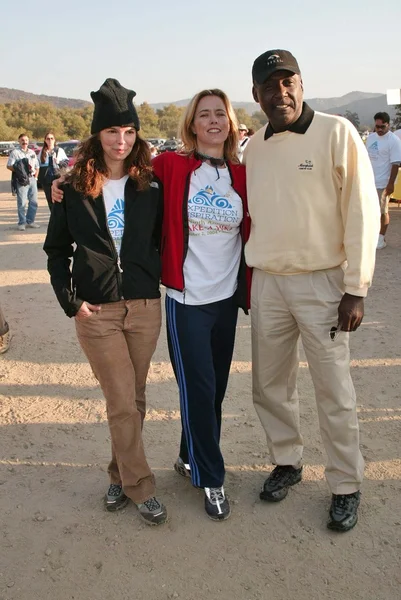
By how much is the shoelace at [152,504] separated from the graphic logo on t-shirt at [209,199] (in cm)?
158

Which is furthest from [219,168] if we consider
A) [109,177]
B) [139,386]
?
[139,386]

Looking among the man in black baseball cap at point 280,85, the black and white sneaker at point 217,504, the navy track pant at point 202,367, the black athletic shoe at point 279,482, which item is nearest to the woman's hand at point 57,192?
the navy track pant at point 202,367

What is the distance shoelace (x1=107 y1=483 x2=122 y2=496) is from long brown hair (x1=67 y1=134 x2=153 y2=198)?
62.7 inches

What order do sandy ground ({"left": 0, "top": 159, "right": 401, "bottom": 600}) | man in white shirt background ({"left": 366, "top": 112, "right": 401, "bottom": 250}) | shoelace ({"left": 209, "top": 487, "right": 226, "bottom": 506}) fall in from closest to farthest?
1. sandy ground ({"left": 0, "top": 159, "right": 401, "bottom": 600})
2. shoelace ({"left": 209, "top": 487, "right": 226, "bottom": 506})
3. man in white shirt background ({"left": 366, "top": 112, "right": 401, "bottom": 250})

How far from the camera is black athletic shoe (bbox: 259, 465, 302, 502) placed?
309 centimetres

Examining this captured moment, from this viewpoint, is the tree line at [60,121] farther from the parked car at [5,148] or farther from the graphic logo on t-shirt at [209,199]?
the graphic logo on t-shirt at [209,199]

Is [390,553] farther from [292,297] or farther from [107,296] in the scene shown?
[107,296]

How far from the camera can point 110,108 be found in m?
2.64

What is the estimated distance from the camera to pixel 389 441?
3631 millimetres

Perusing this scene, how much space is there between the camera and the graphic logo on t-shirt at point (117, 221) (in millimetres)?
2682

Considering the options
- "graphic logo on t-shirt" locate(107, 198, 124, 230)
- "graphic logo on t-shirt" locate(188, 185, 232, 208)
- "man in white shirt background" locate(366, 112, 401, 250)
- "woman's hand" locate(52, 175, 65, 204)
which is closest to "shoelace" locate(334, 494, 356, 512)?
"graphic logo on t-shirt" locate(188, 185, 232, 208)

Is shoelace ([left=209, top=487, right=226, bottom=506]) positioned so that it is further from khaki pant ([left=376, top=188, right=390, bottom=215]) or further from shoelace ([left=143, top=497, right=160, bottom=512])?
khaki pant ([left=376, top=188, right=390, bottom=215])

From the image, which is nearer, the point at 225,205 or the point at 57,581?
the point at 57,581

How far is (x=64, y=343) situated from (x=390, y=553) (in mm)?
3656
